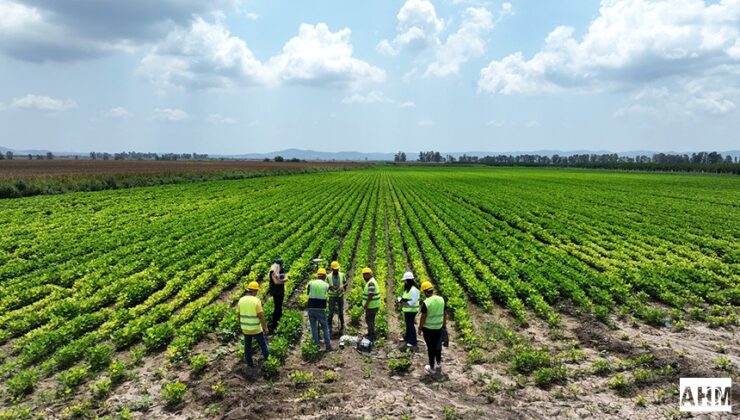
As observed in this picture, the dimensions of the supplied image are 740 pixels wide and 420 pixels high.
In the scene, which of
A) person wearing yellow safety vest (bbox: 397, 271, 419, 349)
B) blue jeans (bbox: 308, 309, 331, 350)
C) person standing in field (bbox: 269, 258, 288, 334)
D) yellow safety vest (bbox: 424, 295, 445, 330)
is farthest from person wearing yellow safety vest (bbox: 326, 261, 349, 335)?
yellow safety vest (bbox: 424, 295, 445, 330)

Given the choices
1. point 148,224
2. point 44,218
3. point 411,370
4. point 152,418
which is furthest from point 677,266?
point 44,218

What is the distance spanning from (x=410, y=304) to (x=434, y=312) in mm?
937

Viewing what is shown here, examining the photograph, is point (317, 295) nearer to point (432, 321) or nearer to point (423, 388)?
point (432, 321)

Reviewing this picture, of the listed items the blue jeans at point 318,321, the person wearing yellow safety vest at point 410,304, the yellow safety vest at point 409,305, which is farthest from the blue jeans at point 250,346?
the yellow safety vest at point 409,305

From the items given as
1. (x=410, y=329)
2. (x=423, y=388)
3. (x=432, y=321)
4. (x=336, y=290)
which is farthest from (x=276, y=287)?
(x=423, y=388)

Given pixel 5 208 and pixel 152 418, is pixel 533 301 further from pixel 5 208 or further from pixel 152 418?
pixel 5 208

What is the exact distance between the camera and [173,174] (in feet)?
206

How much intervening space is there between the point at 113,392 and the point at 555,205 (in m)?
36.5

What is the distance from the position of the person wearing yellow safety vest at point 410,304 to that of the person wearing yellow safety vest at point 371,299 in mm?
691

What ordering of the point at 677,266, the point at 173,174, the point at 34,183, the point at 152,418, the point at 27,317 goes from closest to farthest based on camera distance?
the point at 152,418 < the point at 27,317 < the point at 677,266 < the point at 34,183 < the point at 173,174

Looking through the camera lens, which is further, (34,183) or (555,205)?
(34,183)

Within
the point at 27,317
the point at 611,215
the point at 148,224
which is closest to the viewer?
the point at 27,317

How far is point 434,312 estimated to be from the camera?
27.9 feet

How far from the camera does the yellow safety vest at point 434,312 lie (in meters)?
8.49
